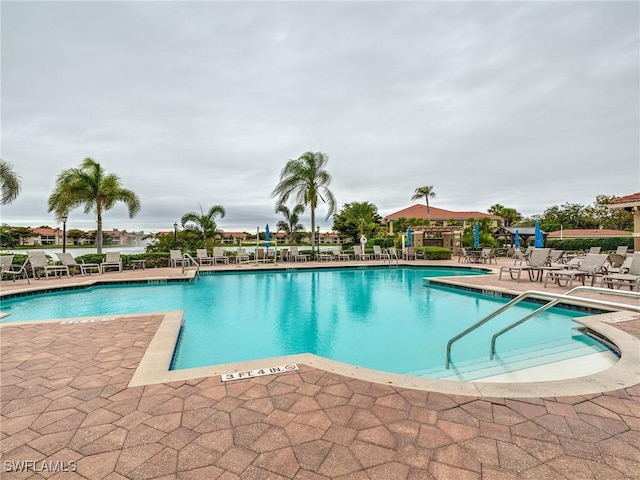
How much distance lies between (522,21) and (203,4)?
339 inches

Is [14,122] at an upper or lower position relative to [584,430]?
upper

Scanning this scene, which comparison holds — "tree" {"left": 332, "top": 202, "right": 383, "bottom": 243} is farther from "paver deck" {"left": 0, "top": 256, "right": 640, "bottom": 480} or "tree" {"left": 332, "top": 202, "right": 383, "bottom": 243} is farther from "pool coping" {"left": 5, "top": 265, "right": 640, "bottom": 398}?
"paver deck" {"left": 0, "top": 256, "right": 640, "bottom": 480}

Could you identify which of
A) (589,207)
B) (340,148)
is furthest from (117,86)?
(589,207)

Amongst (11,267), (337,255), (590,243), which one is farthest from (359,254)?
(590,243)

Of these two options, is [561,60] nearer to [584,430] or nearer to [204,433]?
[584,430]

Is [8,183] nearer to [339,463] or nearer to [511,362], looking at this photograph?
[339,463]

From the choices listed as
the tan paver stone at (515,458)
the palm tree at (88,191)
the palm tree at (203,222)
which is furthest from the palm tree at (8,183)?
the tan paver stone at (515,458)

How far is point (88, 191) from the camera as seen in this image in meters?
15.0

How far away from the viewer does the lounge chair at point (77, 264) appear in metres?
12.2

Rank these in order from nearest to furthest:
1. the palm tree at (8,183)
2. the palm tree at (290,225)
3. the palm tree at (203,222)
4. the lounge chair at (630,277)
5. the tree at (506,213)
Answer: the lounge chair at (630,277) → the palm tree at (8,183) → the palm tree at (203,222) → the palm tree at (290,225) → the tree at (506,213)

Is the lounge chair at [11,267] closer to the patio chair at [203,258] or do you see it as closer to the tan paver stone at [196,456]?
the patio chair at [203,258]

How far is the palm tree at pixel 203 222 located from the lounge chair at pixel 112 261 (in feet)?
22.1

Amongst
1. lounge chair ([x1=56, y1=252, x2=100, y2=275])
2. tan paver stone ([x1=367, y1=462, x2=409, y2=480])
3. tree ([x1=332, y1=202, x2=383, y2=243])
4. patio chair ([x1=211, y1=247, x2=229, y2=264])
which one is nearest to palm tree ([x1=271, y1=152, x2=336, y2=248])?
patio chair ([x1=211, y1=247, x2=229, y2=264])

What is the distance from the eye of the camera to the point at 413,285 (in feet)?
37.3
